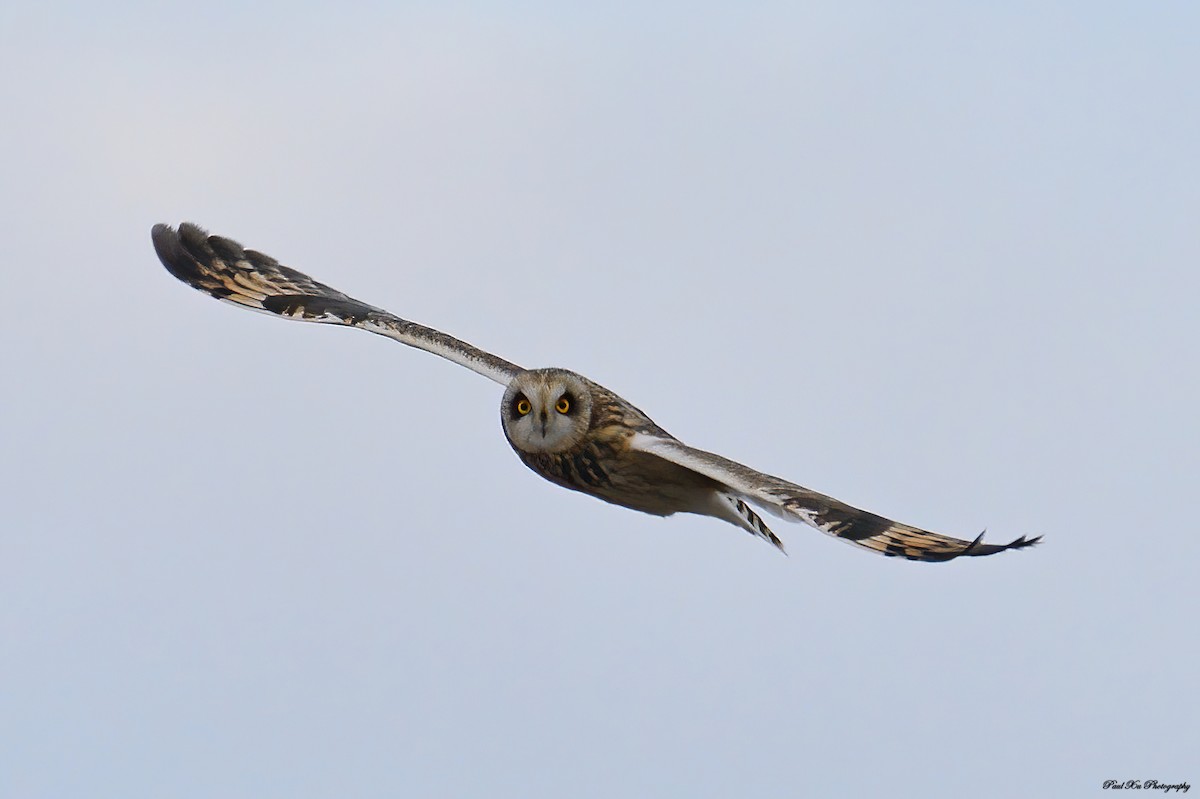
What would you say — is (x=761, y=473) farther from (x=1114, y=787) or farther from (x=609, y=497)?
(x=1114, y=787)

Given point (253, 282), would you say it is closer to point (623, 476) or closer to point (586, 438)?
point (586, 438)

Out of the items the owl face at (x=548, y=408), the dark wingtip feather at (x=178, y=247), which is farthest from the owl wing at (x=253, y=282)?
the owl face at (x=548, y=408)

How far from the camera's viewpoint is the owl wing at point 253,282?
46.6 ft

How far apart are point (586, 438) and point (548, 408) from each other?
0.40 meters

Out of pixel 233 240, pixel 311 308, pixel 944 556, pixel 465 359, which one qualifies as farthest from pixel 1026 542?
pixel 233 240

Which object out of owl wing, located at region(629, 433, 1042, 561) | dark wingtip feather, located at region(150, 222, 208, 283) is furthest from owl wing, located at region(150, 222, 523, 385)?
owl wing, located at region(629, 433, 1042, 561)

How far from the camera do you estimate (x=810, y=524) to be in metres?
9.15

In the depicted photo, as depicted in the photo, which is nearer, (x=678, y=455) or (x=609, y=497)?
(x=678, y=455)

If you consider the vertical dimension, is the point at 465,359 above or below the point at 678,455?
above

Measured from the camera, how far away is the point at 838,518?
9.16 metres

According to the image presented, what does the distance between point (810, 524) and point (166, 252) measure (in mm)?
8032

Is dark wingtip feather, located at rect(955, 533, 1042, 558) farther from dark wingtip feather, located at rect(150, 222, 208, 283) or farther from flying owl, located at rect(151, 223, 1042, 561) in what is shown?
dark wingtip feather, located at rect(150, 222, 208, 283)

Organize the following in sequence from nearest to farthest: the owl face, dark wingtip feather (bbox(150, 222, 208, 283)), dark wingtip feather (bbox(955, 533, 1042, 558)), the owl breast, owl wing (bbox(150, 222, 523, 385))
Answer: dark wingtip feather (bbox(955, 533, 1042, 558)) → the owl face → the owl breast → owl wing (bbox(150, 222, 523, 385)) → dark wingtip feather (bbox(150, 222, 208, 283))

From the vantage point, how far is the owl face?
11.6 metres
